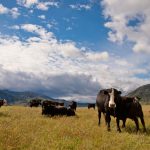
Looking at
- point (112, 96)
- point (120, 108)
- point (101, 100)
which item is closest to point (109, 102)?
point (112, 96)

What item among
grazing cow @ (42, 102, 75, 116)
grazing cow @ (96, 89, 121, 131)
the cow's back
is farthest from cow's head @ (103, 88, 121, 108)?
grazing cow @ (42, 102, 75, 116)

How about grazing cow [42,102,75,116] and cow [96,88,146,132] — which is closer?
cow [96,88,146,132]

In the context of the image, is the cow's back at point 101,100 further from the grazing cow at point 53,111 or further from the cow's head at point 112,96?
the grazing cow at point 53,111

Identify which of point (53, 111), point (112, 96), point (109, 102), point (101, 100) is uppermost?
point (112, 96)

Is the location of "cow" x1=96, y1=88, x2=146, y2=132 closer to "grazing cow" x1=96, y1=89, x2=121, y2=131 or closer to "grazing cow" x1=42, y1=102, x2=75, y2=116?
"grazing cow" x1=96, y1=89, x2=121, y2=131

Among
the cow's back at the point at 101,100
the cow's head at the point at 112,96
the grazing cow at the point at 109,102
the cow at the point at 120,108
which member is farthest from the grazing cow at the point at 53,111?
the cow's head at the point at 112,96

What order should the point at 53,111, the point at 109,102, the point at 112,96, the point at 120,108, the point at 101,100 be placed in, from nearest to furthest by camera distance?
1. the point at 109,102
2. the point at 112,96
3. the point at 120,108
4. the point at 101,100
5. the point at 53,111

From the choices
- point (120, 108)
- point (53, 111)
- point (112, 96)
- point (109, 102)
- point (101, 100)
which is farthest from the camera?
point (53, 111)

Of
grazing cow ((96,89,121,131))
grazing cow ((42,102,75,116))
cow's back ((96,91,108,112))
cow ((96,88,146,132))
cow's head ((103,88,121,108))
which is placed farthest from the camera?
grazing cow ((42,102,75,116))

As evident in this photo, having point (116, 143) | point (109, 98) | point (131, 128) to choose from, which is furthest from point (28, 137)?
point (131, 128)

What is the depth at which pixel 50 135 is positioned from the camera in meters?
16.5

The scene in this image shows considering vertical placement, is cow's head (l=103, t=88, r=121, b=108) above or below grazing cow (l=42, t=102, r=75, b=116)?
above

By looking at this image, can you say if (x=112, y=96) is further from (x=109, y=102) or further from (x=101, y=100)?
(x=101, y=100)

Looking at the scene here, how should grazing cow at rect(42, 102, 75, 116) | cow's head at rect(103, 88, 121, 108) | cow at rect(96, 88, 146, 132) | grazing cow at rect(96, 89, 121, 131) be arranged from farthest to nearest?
1. grazing cow at rect(42, 102, 75, 116)
2. cow at rect(96, 88, 146, 132)
3. grazing cow at rect(96, 89, 121, 131)
4. cow's head at rect(103, 88, 121, 108)
